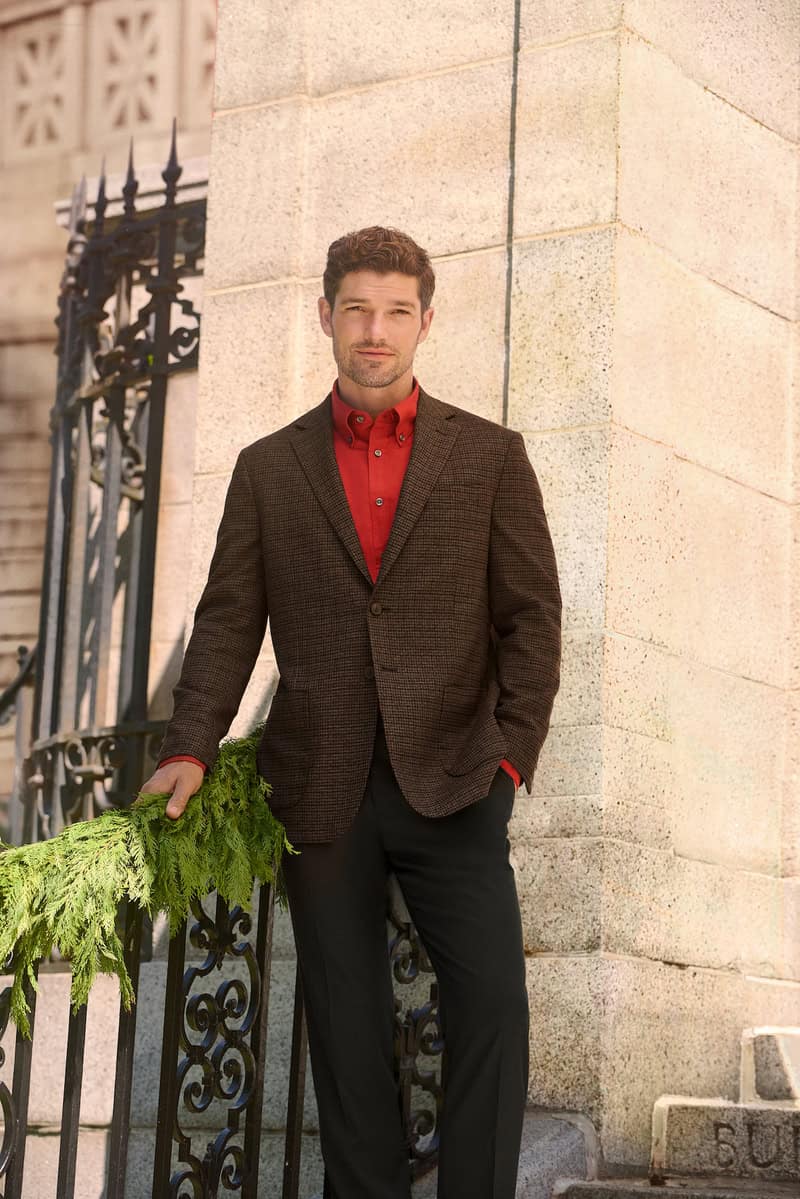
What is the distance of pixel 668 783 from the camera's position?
505 centimetres

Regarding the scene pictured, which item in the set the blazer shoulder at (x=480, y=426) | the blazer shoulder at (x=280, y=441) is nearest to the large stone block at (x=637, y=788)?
the blazer shoulder at (x=480, y=426)

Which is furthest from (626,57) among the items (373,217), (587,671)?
(587,671)

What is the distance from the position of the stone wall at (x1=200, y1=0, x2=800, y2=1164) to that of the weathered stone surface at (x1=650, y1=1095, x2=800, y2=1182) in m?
0.08

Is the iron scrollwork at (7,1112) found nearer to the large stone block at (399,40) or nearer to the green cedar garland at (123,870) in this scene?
the green cedar garland at (123,870)

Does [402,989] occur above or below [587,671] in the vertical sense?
below

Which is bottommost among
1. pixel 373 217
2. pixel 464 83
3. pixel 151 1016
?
pixel 151 1016

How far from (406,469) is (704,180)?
1.84 metres

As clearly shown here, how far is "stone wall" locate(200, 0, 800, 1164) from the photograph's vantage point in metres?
4.85

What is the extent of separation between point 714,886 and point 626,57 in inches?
95.4

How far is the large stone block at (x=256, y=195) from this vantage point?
5.78m

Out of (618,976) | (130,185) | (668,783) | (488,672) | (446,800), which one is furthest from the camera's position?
(130,185)

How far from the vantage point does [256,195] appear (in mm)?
5875

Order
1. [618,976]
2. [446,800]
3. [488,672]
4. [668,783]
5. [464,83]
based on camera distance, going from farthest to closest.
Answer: [464,83] < [668,783] < [618,976] < [488,672] < [446,800]

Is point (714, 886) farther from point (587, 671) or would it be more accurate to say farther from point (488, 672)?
point (488, 672)
